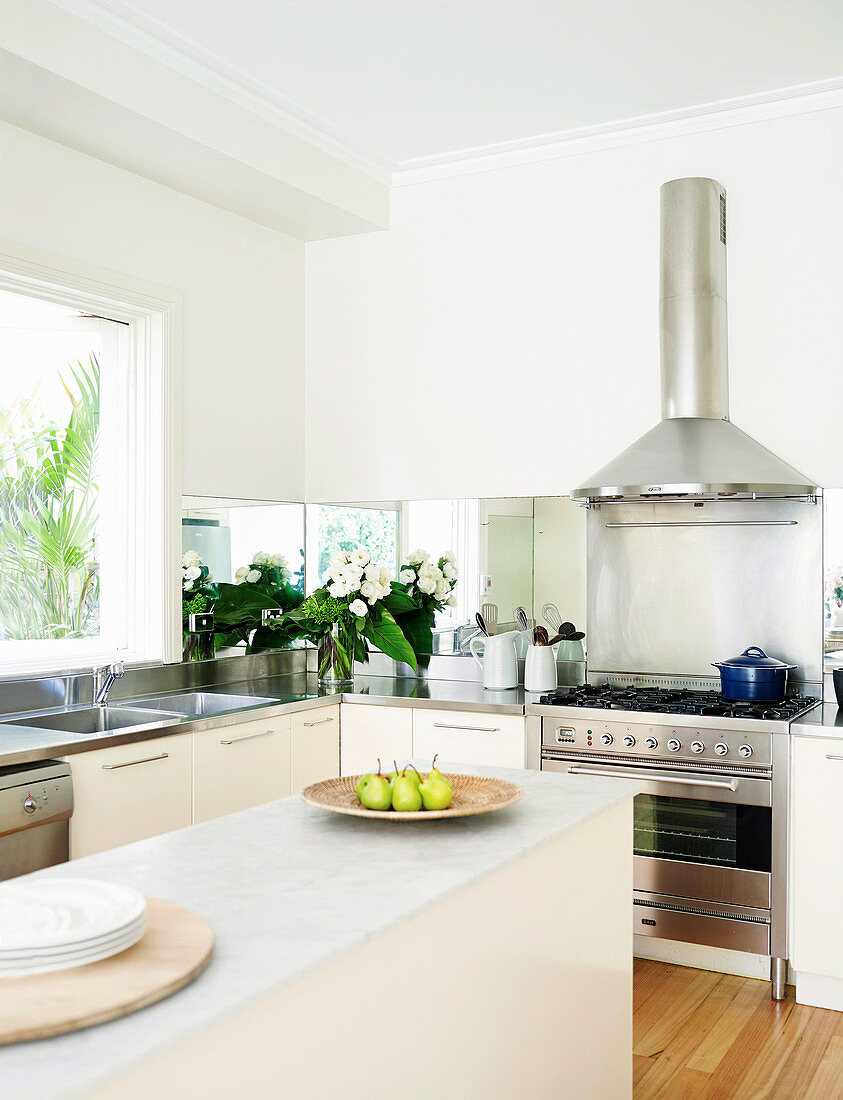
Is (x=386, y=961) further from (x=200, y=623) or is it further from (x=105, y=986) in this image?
(x=200, y=623)

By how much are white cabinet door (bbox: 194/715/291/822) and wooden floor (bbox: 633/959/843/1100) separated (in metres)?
1.33

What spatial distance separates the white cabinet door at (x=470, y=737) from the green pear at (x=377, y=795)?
5.67 ft

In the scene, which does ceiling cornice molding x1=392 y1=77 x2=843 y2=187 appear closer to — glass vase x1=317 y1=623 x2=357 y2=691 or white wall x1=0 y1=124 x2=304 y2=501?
white wall x1=0 y1=124 x2=304 y2=501

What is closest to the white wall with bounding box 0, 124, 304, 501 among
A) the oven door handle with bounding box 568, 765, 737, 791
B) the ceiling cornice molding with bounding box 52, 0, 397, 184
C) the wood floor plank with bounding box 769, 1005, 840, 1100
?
the ceiling cornice molding with bounding box 52, 0, 397, 184

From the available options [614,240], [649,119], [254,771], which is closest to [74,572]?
[254,771]

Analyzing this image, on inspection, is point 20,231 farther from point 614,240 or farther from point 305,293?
point 614,240

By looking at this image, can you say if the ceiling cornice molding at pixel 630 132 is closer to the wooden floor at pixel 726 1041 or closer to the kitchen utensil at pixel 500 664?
the kitchen utensil at pixel 500 664

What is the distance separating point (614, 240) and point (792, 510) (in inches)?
48.0

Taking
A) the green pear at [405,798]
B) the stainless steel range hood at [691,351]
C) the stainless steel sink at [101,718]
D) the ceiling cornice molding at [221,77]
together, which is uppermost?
the ceiling cornice molding at [221,77]

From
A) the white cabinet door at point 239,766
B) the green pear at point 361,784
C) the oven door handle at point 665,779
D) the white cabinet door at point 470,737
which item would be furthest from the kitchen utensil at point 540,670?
the green pear at point 361,784

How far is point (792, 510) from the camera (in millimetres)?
3586

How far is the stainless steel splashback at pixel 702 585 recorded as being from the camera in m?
3.58

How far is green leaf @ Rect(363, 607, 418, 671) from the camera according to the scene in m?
4.06

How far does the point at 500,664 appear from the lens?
3.83m
